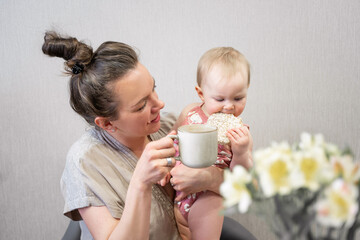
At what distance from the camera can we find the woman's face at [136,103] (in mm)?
1187

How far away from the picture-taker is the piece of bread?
1217mm

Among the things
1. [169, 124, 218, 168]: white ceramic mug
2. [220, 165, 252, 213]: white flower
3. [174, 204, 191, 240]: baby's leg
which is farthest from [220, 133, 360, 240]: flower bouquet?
[174, 204, 191, 240]: baby's leg

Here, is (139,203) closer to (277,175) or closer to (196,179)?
(196,179)

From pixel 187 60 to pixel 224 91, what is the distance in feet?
2.28

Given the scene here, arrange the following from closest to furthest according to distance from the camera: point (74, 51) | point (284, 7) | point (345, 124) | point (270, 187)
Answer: point (270, 187) → point (74, 51) → point (284, 7) → point (345, 124)

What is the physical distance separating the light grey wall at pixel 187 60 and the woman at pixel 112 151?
65cm

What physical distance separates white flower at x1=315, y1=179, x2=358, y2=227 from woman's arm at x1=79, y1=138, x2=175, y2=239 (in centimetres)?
60

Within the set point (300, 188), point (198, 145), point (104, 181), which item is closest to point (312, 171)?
point (300, 188)

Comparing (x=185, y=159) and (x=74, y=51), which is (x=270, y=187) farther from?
(x=74, y=51)

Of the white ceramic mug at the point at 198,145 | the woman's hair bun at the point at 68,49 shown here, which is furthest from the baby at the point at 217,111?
the woman's hair bun at the point at 68,49

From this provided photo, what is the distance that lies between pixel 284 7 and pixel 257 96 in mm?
520

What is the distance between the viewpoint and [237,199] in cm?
54

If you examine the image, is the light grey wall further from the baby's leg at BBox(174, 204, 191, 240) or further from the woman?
the baby's leg at BBox(174, 204, 191, 240)

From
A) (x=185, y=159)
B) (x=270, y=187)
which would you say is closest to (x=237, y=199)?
(x=270, y=187)
